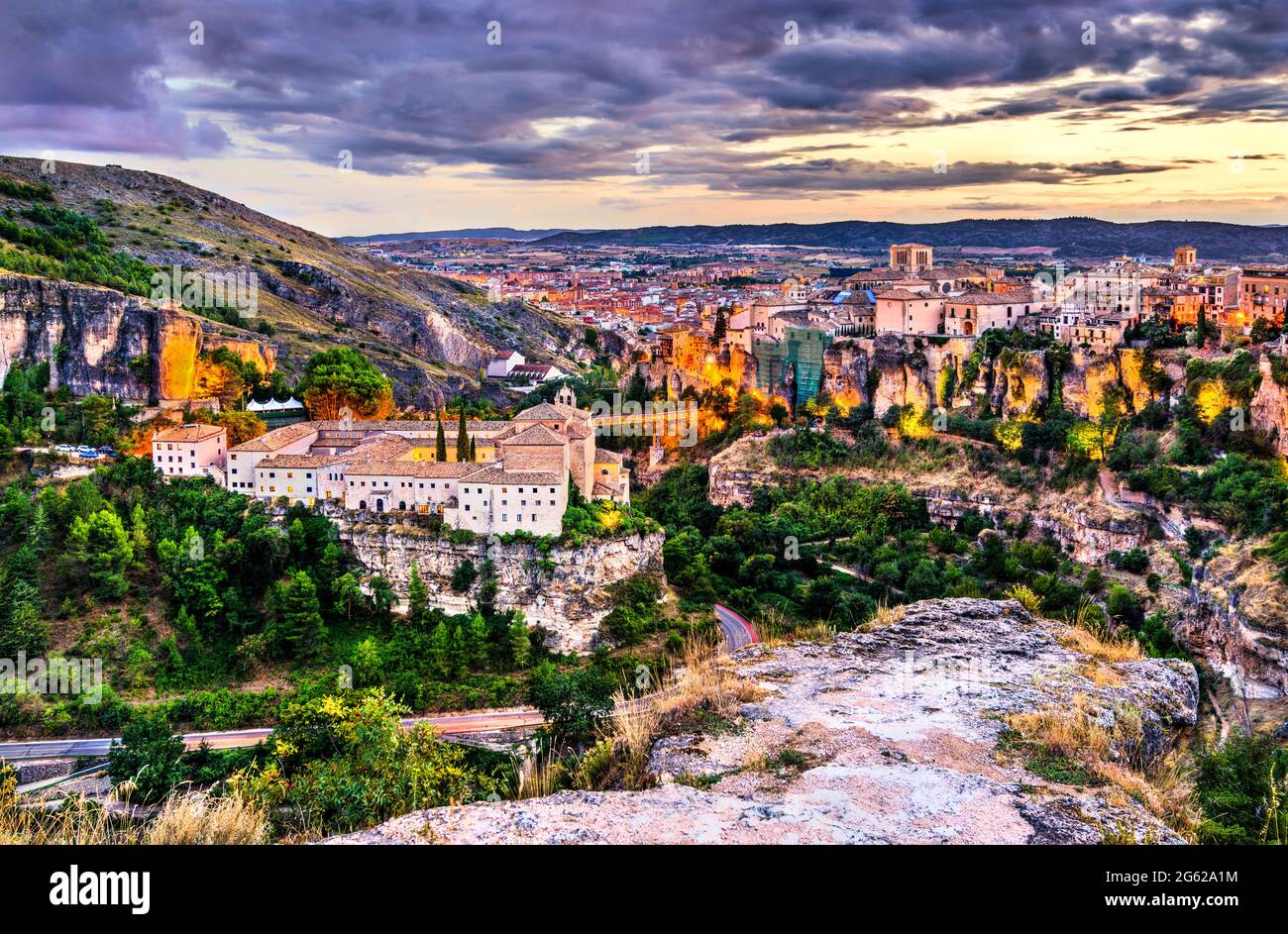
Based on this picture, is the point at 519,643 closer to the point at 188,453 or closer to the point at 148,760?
the point at 148,760

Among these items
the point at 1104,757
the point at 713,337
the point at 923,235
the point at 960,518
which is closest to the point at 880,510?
the point at 960,518

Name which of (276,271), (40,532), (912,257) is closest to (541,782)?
(40,532)

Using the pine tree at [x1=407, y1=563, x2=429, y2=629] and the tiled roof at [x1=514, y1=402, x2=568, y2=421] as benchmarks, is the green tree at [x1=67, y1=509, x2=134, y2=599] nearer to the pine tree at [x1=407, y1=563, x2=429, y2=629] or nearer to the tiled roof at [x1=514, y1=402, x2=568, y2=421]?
the pine tree at [x1=407, y1=563, x2=429, y2=629]

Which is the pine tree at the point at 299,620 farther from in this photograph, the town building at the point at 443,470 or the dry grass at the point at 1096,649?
the dry grass at the point at 1096,649

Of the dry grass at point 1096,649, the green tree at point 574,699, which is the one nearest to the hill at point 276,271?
the green tree at point 574,699

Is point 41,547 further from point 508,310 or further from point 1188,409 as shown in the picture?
point 508,310
